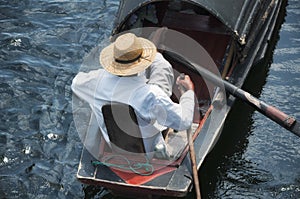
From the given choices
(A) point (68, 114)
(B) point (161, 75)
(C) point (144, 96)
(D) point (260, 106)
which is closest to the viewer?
(C) point (144, 96)

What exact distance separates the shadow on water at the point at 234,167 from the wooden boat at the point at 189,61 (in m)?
0.65

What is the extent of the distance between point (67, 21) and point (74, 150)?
3393mm

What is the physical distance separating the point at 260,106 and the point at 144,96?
1.81m

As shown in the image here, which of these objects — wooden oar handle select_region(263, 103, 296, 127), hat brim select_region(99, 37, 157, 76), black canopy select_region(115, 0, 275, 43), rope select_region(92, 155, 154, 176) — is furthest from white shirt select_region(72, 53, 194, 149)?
black canopy select_region(115, 0, 275, 43)

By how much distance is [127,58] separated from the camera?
16.6 feet

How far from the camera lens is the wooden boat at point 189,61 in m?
5.54

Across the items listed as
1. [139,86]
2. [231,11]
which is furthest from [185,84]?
[231,11]

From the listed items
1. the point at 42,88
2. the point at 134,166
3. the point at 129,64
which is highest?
the point at 129,64

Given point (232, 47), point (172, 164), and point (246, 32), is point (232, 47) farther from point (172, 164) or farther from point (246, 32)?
point (172, 164)

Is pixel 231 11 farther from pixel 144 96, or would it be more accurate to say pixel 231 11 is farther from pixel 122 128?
pixel 122 128

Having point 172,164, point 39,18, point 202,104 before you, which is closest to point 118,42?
point 172,164

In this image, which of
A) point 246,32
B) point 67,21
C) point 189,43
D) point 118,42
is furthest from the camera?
point 67,21

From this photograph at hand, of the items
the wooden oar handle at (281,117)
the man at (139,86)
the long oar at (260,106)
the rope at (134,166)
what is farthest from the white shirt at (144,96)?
the wooden oar handle at (281,117)

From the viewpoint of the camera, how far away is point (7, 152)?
23.2 ft
